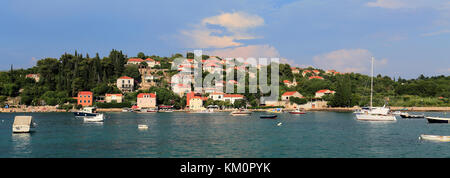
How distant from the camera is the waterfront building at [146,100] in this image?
102m

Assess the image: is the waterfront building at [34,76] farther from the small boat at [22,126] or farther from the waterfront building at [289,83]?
the small boat at [22,126]

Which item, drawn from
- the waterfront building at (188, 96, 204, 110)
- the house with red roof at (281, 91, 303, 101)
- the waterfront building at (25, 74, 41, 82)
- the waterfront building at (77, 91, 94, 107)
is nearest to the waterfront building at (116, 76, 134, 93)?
the waterfront building at (77, 91, 94, 107)

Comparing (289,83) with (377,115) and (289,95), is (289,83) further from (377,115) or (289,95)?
(377,115)

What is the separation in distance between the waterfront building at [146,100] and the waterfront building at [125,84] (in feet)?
43.3

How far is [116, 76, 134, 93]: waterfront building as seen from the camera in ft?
373

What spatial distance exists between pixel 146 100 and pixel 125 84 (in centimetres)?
1556

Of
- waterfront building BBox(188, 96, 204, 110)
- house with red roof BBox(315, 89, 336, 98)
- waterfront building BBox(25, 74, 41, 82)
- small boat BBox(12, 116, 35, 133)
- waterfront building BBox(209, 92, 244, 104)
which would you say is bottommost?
small boat BBox(12, 116, 35, 133)

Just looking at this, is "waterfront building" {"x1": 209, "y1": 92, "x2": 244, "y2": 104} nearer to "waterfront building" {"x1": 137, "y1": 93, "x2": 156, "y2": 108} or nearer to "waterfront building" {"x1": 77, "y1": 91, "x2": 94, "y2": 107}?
"waterfront building" {"x1": 137, "y1": 93, "x2": 156, "y2": 108}

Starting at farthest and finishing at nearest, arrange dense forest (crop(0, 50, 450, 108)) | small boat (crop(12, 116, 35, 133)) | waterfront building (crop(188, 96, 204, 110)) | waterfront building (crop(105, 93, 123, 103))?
1. waterfront building (crop(105, 93, 123, 103))
2. waterfront building (crop(188, 96, 204, 110))
3. dense forest (crop(0, 50, 450, 108))
4. small boat (crop(12, 116, 35, 133))

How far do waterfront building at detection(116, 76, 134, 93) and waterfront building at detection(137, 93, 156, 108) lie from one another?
43.3 ft

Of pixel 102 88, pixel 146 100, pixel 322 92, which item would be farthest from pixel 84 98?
pixel 322 92
